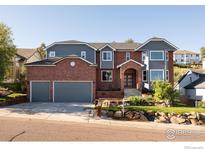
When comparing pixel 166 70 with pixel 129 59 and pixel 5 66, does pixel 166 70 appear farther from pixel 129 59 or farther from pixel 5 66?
Result: pixel 5 66

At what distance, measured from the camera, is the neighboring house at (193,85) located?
3245cm

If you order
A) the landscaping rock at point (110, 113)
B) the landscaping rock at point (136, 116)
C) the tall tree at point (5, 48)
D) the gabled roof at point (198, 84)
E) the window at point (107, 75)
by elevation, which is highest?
the tall tree at point (5, 48)

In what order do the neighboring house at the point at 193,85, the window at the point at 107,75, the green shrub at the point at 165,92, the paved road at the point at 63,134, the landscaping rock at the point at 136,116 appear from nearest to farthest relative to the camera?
the paved road at the point at 63,134, the landscaping rock at the point at 136,116, the green shrub at the point at 165,92, the neighboring house at the point at 193,85, the window at the point at 107,75

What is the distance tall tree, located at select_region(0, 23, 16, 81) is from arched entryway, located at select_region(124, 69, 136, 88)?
52.3 feet

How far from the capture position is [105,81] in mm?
35812

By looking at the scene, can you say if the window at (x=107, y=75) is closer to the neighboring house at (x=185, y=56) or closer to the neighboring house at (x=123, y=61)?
the neighboring house at (x=123, y=61)

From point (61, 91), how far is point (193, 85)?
17.4 meters

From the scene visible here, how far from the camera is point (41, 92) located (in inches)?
1177

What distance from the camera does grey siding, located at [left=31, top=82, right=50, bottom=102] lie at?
2983 centimetres

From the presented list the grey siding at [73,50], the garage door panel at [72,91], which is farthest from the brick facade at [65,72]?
the grey siding at [73,50]

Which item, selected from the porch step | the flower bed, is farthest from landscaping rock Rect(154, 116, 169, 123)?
the porch step

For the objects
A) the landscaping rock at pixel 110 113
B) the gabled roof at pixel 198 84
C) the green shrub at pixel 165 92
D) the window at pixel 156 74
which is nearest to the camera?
the landscaping rock at pixel 110 113
